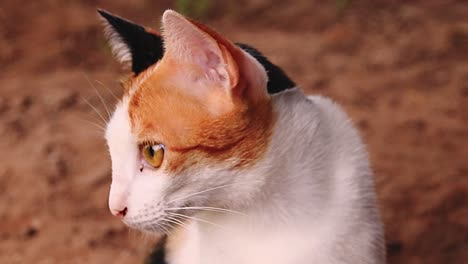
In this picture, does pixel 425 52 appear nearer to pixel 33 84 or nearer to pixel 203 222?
pixel 33 84

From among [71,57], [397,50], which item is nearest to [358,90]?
[397,50]

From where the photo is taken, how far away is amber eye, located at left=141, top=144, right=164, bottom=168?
3.42 feet

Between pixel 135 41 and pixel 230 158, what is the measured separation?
0.83 feet

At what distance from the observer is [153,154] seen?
105 cm

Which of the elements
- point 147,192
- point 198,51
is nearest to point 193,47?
point 198,51

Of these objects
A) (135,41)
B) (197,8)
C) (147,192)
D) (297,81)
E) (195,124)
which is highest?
(197,8)

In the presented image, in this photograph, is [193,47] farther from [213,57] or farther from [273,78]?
[273,78]

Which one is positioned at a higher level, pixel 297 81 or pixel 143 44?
pixel 297 81

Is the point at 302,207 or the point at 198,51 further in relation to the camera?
the point at 302,207

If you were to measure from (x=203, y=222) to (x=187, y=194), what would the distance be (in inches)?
5.5

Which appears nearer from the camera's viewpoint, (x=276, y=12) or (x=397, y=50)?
(x=397, y=50)

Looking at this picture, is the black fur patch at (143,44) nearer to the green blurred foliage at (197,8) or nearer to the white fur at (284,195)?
the white fur at (284,195)

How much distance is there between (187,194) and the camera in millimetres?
1051

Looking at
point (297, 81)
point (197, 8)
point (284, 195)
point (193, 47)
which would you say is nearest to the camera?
point (193, 47)
